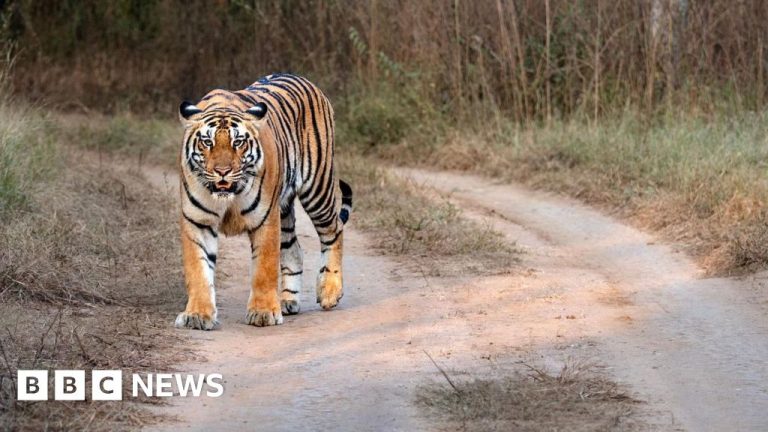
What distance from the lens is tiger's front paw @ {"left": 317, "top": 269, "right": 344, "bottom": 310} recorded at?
22.6 feet

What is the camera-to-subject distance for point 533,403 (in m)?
4.98

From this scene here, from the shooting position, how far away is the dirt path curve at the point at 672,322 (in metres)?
5.17

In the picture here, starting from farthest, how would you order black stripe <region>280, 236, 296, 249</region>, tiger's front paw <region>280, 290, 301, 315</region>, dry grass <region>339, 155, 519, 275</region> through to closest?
dry grass <region>339, 155, 519, 275</region>
black stripe <region>280, 236, 296, 249</region>
tiger's front paw <region>280, 290, 301, 315</region>

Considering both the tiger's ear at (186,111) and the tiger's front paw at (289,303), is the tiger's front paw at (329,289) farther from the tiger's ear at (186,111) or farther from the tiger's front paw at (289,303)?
the tiger's ear at (186,111)

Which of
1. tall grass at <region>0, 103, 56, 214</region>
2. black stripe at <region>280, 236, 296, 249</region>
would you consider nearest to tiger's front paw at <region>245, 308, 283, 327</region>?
black stripe at <region>280, 236, 296, 249</region>

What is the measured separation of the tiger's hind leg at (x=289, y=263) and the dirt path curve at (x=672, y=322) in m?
1.60

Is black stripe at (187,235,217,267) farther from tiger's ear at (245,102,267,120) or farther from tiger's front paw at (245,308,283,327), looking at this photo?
tiger's ear at (245,102,267,120)

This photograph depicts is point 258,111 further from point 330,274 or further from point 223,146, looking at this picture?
point 330,274

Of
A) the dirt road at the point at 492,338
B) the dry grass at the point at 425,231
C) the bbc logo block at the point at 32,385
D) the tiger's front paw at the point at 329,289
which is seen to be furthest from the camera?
the dry grass at the point at 425,231

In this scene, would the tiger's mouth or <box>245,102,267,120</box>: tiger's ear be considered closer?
the tiger's mouth

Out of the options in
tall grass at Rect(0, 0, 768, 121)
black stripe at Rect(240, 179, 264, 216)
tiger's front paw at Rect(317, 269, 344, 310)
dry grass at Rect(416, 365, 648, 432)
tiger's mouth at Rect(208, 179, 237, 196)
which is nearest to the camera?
dry grass at Rect(416, 365, 648, 432)

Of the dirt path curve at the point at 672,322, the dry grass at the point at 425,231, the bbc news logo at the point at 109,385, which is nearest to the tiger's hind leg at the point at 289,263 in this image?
the dry grass at the point at 425,231

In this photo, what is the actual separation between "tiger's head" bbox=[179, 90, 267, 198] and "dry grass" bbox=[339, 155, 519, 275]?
5.93 ft

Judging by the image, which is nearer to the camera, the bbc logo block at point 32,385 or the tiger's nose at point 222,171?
the bbc logo block at point 32,385
